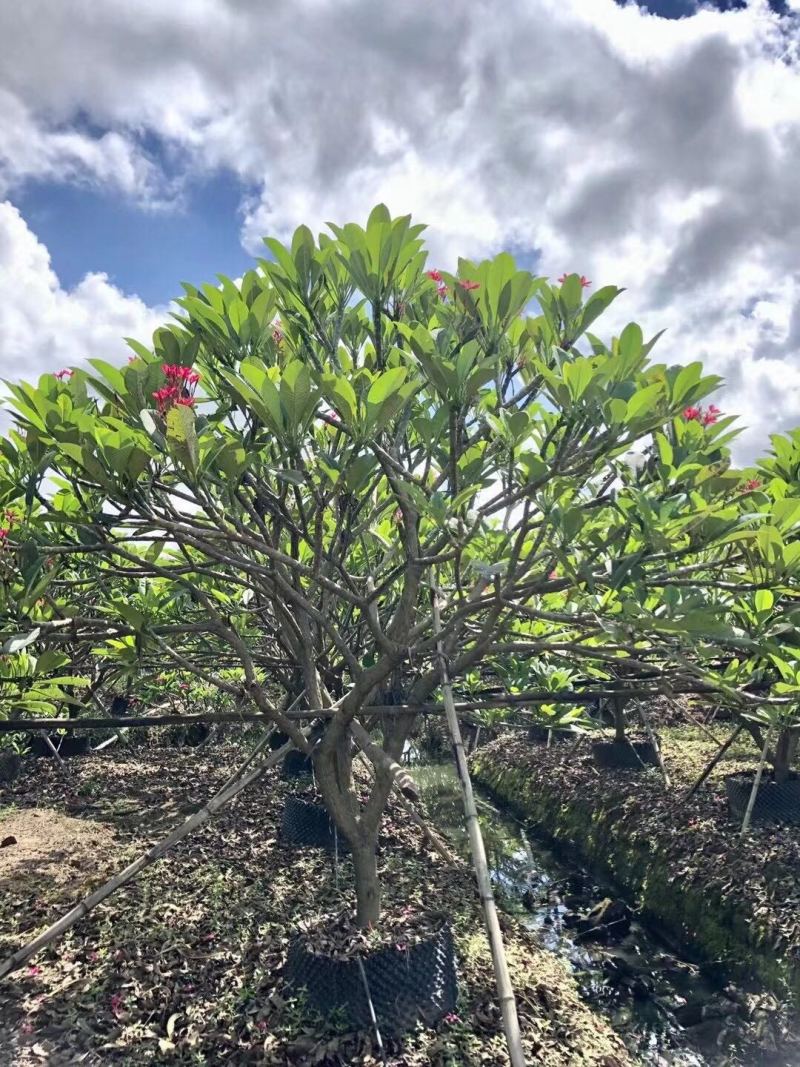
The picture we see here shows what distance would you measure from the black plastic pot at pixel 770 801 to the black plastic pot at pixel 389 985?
8.76 ft

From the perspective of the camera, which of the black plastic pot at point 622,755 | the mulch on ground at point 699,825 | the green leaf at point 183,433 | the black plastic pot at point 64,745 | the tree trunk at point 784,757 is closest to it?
the green leaf at point 183,433

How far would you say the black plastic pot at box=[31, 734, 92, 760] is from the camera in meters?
5.71

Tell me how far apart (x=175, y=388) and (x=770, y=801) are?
13.6 feet

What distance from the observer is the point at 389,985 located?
213 centimetres

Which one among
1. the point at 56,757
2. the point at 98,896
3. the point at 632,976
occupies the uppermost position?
the point at 56,757

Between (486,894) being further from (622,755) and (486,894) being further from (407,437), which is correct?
(622,755)

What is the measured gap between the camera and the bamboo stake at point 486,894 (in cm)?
152

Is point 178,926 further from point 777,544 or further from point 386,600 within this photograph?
point 777,544

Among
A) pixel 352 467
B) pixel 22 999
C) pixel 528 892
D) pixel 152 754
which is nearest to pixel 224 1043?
pixel 22 999

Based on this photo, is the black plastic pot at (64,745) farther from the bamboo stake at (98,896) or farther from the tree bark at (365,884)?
the tree bark at (365,884)

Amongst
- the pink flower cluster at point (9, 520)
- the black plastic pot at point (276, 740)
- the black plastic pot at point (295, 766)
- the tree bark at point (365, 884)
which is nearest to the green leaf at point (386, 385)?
the pink flower cluster at point (9, 520)

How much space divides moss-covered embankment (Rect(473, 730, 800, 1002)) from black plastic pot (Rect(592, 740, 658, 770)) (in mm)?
106

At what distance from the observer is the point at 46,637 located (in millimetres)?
2154

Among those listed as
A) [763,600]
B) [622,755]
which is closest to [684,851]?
[622,755]
